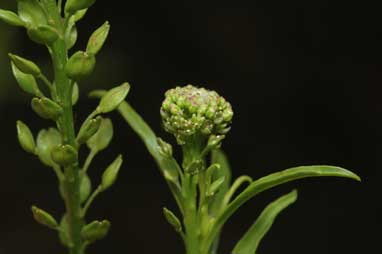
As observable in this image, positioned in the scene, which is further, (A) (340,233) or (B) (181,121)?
(A) (340,233)

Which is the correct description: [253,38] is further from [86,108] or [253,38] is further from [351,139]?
[86,108]

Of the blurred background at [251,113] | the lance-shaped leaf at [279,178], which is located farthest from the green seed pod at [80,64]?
the blurred background at [251,113]

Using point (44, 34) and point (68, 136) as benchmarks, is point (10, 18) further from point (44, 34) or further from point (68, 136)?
point (68, 136)

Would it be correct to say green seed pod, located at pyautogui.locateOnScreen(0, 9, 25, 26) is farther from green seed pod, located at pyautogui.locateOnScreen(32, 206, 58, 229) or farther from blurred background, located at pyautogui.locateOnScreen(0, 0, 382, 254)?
blurred background, located at pyautogui.locateOnScreen(0, 0, 382, 254)

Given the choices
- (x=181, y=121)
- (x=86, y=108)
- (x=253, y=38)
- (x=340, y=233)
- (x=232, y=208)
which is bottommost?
(x=340, y=233)

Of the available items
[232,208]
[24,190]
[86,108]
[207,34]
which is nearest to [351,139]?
[207,34]

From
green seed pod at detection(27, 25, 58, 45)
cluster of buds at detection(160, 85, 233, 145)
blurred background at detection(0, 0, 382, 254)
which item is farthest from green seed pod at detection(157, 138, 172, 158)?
blurred background at detection(0, 0, 382, 254)
